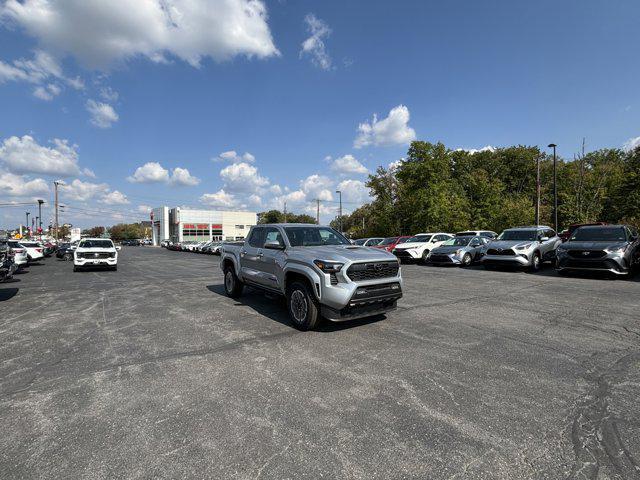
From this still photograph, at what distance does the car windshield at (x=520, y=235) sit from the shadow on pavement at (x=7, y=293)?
1809 centimetres

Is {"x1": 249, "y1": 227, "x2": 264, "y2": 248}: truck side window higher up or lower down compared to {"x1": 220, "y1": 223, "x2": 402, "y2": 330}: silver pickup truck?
higher up

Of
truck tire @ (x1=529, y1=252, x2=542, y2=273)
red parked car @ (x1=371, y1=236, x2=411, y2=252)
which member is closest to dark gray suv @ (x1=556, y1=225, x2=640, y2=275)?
truck tire @ (x1=529, y1=252, x2=542, y2=273)

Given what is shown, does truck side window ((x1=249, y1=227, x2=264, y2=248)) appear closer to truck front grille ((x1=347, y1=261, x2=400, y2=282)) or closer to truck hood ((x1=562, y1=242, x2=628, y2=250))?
truck front grille ((x1=347, y1=261, x2=400, y2=282))

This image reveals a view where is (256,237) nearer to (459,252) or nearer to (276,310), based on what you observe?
(276,310)

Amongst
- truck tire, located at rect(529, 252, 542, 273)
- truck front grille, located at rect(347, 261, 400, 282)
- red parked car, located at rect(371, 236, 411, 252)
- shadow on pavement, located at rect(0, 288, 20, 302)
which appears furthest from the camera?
red parked car, located at rect(371, 236, 411, 252)

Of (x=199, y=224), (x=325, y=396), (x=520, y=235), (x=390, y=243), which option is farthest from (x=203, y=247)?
(x=199, y=224)

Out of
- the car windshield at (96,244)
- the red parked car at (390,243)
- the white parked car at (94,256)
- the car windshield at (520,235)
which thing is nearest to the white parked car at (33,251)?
the car windshield at (96,244)

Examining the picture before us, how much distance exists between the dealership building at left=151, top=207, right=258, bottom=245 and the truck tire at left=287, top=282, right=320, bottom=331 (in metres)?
73.3

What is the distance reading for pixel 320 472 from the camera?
2305 mm

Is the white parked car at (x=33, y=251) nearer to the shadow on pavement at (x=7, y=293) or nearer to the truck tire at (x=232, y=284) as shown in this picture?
the shadow on pavement at (x=7, y=293)

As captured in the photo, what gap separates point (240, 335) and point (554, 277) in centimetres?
1163

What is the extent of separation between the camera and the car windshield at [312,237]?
664 cm

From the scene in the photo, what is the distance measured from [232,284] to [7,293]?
7.38 metres

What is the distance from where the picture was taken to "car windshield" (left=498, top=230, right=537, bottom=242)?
1441 centimetres
